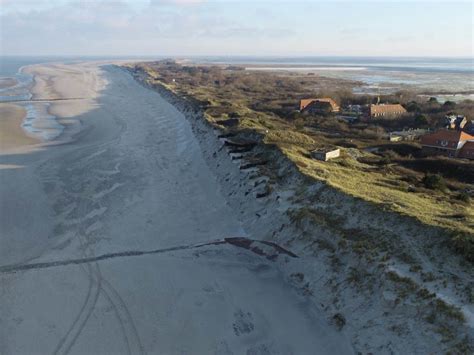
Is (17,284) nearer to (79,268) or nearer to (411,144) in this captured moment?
(79,268)

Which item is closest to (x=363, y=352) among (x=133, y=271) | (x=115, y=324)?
(x=115, y=324)

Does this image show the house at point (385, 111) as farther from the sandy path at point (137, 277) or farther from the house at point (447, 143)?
the sandy path at point (137, 277)

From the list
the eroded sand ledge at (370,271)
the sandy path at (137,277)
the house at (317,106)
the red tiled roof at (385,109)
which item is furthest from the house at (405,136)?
the eroded sand ledge at (370,271)

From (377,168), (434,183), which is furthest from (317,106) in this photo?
(434,183)

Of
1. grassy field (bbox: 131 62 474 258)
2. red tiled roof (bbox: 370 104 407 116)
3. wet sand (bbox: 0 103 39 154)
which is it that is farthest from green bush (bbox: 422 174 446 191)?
red tiled roof (bbox: 370 104 407 116)

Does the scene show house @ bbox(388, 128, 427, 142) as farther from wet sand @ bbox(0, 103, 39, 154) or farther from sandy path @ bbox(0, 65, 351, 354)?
wet sand @ bbox(0, 103, 39, 154)
